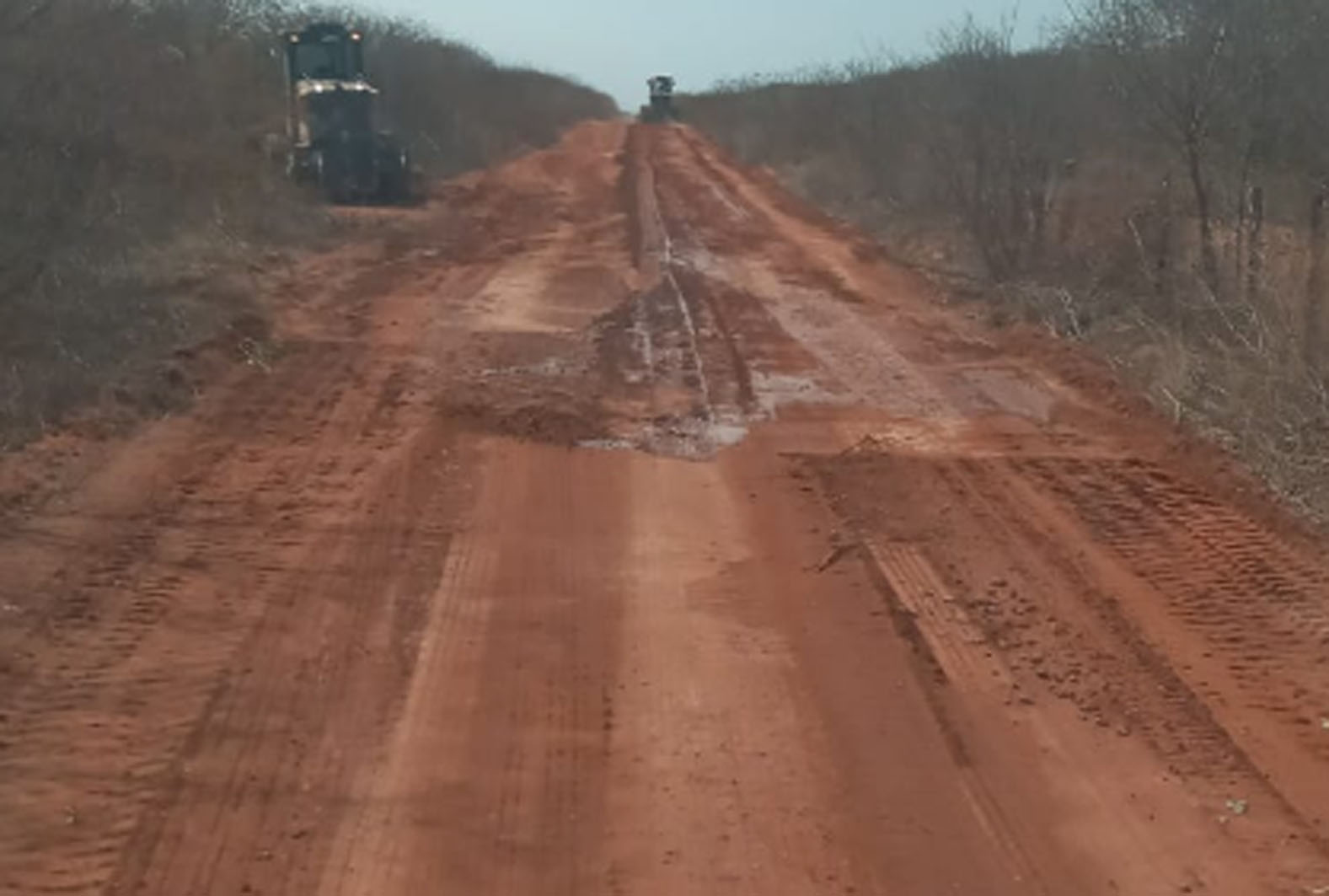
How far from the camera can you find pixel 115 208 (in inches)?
672

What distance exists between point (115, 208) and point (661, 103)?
59.3 metres

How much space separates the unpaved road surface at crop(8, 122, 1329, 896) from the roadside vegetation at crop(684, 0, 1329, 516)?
36.7 inches

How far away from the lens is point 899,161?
28422 millimetres

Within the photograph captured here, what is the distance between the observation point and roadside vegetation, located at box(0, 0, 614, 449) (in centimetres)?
1247

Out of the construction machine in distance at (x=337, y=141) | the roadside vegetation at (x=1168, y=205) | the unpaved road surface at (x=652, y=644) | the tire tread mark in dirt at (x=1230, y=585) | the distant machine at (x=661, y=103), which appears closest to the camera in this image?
the unpaved road surface at (x=652, y=644)

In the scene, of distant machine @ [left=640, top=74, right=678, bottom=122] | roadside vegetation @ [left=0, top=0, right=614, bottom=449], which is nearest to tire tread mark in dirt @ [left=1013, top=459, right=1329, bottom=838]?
roadside vegetation @ [left=0, top=0, right=614, bottom=449]

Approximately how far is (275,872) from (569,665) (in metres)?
2.14

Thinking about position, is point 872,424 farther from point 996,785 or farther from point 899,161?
point 899,161

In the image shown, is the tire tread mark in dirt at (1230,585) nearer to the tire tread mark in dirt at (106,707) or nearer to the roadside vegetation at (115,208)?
the tire tread mark in dirt at (106,707)

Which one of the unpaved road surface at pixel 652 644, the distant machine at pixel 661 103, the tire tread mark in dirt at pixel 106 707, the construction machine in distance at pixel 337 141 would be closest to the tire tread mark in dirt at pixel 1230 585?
the unpaved road surface at pixel 652 644

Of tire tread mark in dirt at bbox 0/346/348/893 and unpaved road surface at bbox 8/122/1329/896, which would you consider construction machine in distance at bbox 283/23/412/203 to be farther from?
tire tread mark in dirt at bbox 0/346/348/893

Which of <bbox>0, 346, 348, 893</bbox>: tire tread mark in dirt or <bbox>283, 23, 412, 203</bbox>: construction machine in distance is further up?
<bbox>283, 23, 412, 203</bbox>: construction machine in distance

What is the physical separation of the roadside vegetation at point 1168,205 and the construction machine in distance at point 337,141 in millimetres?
10028

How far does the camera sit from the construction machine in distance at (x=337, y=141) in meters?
28.8
